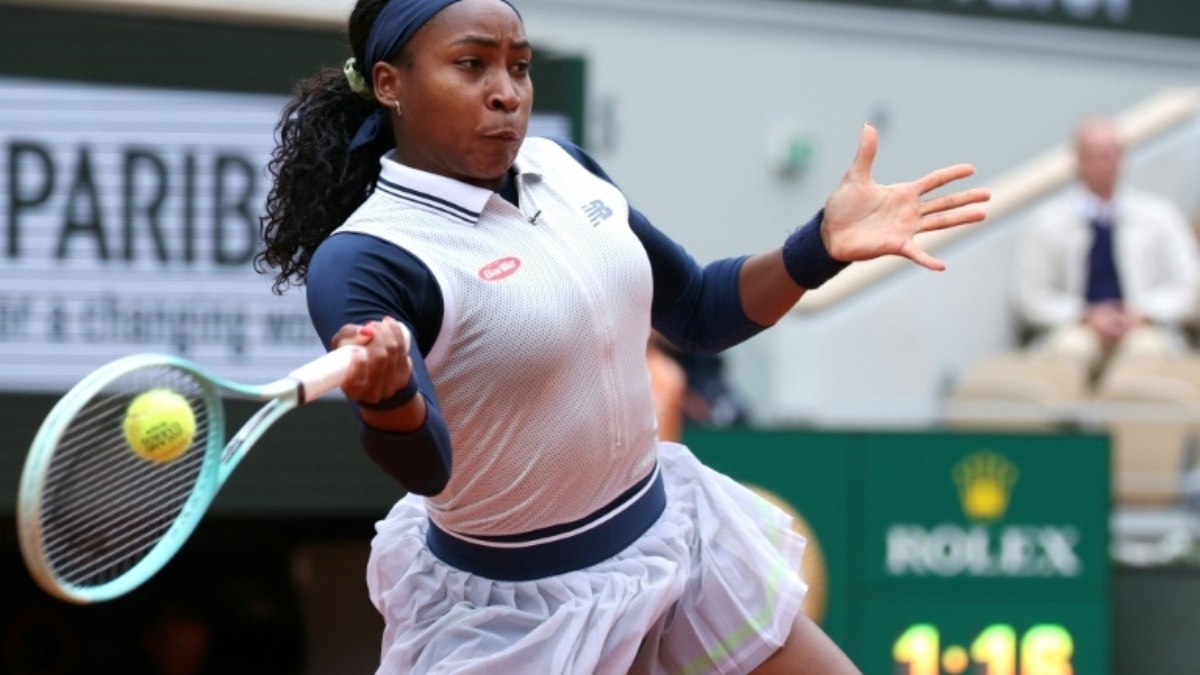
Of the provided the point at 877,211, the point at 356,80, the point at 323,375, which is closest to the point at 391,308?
the point at 323,375

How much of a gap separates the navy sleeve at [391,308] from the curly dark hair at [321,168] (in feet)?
0.96

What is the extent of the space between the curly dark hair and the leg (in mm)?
1029

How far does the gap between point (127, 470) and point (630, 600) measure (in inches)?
35.5

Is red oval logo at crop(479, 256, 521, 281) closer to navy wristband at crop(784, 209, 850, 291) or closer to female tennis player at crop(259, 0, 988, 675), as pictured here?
female tennis player at crop(259, 0, 988, 675)

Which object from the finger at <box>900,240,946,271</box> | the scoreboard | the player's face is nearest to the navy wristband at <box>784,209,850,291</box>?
the finger at <box>900,240,946,271</box>

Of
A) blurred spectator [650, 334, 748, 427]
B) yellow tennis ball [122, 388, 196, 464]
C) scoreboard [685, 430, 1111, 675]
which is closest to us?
yellow tennis ball [122, 388, 196, 464]

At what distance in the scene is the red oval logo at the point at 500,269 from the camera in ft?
11.2

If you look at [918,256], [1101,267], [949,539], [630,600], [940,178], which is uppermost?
[940,178]

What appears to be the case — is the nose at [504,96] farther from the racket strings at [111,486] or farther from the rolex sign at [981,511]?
the rolex sign at [981,511]

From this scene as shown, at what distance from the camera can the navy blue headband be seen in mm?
3455

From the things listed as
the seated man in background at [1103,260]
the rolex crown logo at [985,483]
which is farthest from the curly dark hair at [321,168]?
the seated man in background at [1103,260]

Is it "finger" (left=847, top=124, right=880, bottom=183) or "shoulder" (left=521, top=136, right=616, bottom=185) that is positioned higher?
"finger" (left=847, top=124, right=880, bottom=183)

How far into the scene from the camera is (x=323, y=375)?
293 centimetres

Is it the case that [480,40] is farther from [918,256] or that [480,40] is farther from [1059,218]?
[1059,218]
